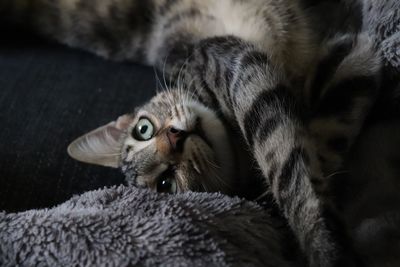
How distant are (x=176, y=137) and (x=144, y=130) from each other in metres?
0.14

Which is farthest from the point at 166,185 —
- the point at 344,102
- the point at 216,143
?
the point at 344,102

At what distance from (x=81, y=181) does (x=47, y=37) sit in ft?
2.11

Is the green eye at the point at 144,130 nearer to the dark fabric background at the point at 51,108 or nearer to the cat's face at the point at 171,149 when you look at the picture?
the cat's face at the point at 171,149

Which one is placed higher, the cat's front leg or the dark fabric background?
the cat's front leg

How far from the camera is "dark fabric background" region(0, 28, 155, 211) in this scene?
123cm

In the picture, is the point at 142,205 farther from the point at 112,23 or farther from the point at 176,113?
the point at 112,23

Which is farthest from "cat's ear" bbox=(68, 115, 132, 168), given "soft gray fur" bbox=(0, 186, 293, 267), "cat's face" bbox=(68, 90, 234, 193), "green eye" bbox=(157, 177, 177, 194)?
"soft gray fur" bbox=(0, 186, 293, 267)

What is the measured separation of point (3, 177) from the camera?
1.22 m

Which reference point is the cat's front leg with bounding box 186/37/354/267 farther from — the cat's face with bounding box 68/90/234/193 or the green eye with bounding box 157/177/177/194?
the green eye with bounding box 157/177/177/194

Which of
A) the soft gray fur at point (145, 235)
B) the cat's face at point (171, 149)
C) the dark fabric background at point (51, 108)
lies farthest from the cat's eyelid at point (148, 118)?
the soft gray fur at point (145, 235)

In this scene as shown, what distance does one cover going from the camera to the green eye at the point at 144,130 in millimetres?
1286

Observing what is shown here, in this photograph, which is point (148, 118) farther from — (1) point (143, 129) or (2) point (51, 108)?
(2) point (51, 108)

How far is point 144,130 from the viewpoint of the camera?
1.30 meters

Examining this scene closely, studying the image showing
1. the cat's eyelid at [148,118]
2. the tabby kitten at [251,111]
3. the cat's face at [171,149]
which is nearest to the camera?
the tabby kitten at [251,111]
